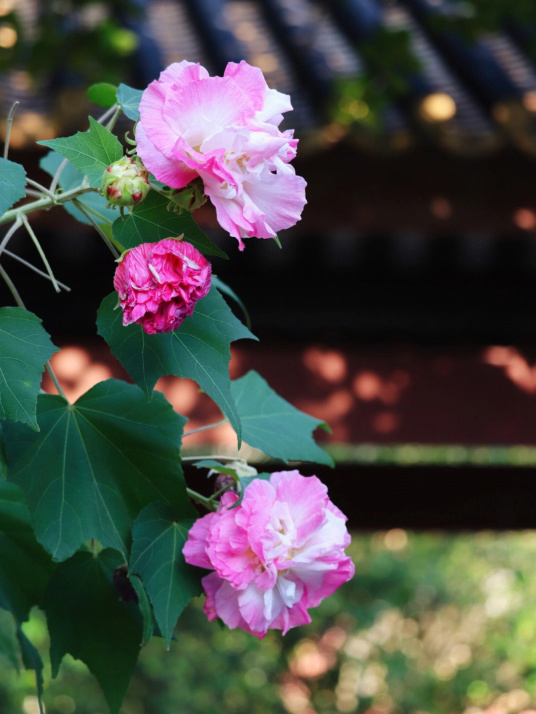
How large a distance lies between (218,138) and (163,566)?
0.82ft

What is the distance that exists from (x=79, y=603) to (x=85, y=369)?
3.65ft

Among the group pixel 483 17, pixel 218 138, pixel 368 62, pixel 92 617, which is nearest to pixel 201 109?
pixel 218 138

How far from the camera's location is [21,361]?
46 centimetres

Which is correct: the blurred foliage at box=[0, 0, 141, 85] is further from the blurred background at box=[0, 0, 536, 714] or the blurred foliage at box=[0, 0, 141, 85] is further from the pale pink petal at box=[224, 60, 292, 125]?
the pale pink petal at box=[224, 60, 292, 125]

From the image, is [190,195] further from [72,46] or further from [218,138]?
[72,46]

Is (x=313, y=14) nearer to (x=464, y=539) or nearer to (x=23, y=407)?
(x=23, y=407)

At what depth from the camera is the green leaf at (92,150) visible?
44cm

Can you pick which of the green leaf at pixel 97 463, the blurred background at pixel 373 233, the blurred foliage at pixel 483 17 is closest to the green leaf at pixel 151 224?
the green leaf at pixel 97 463

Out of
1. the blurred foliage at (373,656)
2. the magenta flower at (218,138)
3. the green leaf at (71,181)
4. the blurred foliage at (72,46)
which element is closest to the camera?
the magenta flower at (218,138)

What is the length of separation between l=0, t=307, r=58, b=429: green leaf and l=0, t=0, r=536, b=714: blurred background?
0.92 m

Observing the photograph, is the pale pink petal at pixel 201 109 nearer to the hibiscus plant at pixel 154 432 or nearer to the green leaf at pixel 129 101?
the hibiscus plant at pixel 154 432

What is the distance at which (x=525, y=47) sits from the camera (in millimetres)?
1793

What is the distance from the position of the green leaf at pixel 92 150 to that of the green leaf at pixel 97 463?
15 centimetres

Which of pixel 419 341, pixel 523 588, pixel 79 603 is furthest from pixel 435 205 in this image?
pixel 523 588
